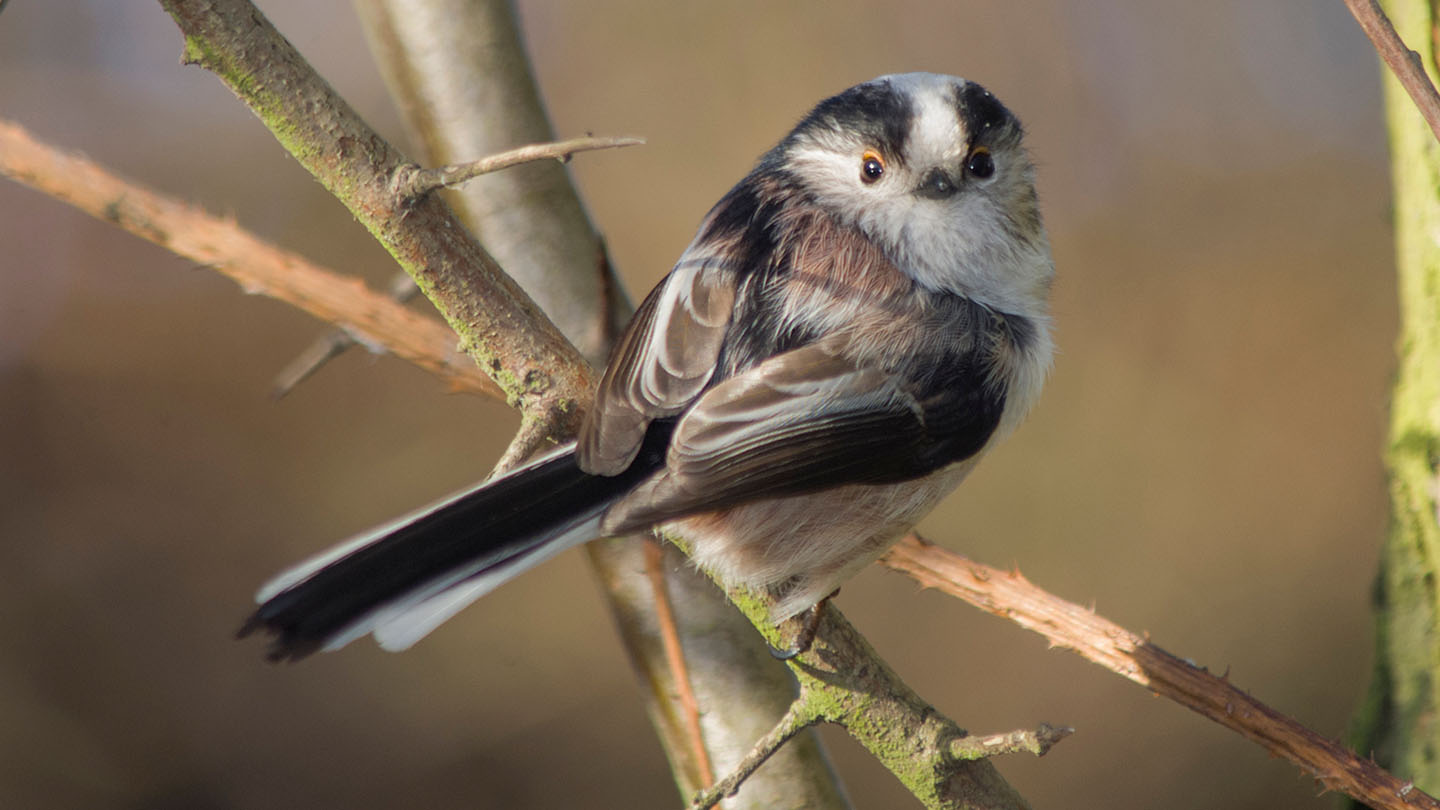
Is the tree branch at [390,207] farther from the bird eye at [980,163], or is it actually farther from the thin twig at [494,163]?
the bird eye at [980,163]

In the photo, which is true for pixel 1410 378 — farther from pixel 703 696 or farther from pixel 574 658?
pixel 574 658

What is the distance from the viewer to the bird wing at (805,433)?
3.36ft

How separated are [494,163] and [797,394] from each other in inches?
14.5

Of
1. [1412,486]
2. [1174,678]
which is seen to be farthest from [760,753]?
[1412,486]

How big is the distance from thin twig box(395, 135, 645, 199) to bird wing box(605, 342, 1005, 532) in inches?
11.6

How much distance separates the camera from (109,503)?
2.39 metres

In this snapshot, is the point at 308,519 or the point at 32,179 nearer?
the point at 32,179

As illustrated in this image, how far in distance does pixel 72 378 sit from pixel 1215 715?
2.37m

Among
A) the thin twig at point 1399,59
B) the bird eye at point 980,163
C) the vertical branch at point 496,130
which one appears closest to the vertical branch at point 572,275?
the vertical branch at point 496,130

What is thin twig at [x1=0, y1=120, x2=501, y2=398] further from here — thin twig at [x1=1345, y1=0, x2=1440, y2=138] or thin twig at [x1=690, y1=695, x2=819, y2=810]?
thin twig at [x1=1345, y1=0, x2=1440, y2=138]

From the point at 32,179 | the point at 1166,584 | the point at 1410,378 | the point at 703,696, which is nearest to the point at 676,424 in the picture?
the point at 703,696

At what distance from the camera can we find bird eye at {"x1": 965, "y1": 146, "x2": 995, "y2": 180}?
1.28 m

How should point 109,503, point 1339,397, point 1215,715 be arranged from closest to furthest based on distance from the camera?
point 1215,715
point 109,503
point 1339,397

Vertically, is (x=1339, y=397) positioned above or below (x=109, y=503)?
below
